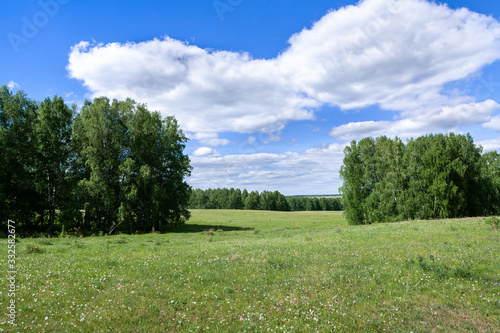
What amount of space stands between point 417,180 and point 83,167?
219 ft

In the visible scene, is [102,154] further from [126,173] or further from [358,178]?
[358,178]

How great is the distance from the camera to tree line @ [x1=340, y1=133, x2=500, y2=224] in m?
50.7

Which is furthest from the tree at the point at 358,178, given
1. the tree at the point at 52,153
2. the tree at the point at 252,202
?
the tree at the point at 252,202

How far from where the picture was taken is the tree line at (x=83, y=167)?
36812 millimetres

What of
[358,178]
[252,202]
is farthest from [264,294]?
[252,202]

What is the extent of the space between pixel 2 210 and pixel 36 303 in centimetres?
3766

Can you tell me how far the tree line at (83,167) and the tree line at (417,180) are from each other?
44.1m

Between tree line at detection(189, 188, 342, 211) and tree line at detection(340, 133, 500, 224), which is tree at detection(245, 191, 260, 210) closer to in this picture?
tree line at detection(189, 188, 342, 211)

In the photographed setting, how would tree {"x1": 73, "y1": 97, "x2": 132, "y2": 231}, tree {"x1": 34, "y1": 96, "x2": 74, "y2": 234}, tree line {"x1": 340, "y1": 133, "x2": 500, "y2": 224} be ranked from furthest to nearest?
tree line {"x1": 340, "y1": 133, "x2": 500, "y2": 224} < tree {"x1": 73, "y1": 97, "x2": 132, "y2": 231} < tree {"x1": 34, "y1": 96, "x2": 74, "y2": 234}

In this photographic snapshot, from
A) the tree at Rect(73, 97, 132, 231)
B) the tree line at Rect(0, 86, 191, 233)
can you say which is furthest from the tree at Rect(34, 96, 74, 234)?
the tree at Rect(73, 97, 132, 231)

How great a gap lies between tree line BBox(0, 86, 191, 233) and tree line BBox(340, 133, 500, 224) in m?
44.1

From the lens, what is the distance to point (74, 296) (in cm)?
950

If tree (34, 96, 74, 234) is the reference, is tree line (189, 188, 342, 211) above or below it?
below

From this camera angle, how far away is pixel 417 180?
55125mm
